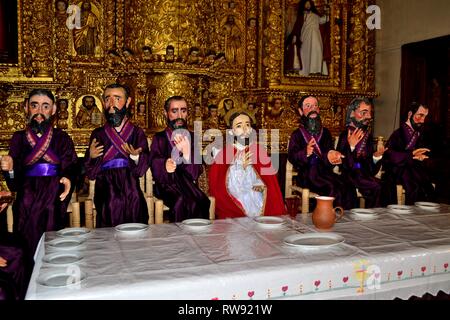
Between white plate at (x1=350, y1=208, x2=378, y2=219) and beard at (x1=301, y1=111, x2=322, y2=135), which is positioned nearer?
white plate at (x1=350, y1=208, x2=378, y2=219)

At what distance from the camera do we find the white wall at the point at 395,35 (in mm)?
6262

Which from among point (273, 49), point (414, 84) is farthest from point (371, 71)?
point (273, 49)

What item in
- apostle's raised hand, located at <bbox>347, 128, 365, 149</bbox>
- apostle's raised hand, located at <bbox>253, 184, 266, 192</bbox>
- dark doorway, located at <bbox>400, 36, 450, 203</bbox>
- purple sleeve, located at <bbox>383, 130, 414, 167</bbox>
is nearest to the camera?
apostle's raised hand, located at <bbox>253, 184, 266, 192</bbox>

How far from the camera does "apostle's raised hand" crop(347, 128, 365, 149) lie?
4.30 meters

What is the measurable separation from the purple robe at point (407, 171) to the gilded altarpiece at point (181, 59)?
219 cm

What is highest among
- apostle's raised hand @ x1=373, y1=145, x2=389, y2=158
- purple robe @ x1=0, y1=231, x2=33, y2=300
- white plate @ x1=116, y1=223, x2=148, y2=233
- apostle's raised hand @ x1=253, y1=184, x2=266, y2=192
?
apostle's raised hand @ x1=373, y1=145, x2=389, y2=158

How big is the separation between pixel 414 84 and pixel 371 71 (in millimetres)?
876

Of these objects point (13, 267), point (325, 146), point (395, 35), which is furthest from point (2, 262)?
point (395, 35)

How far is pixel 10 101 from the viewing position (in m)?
5.82

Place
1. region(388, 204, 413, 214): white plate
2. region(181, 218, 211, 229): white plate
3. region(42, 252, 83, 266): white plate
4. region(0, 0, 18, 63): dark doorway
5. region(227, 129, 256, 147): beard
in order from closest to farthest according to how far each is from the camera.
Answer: region(42, 252, 83, 266): white plate → region(181, 218, 211, 229): white plate → region(388, 204, 413, 214): white plate → region(227, 129, 256, 147): beard → region(0, 0, 18, 63): dark doorway

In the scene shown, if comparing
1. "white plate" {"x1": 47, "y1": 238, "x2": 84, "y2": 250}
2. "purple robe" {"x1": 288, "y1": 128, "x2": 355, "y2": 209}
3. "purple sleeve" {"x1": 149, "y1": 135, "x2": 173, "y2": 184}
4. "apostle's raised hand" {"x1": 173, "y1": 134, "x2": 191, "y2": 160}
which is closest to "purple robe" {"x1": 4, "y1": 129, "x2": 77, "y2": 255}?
"purple sleeve" {"x1": 149, "y1": 135, "x2": 173, "y2": 184}

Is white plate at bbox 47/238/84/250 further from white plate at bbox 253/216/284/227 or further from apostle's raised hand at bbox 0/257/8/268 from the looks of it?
white plate at bbox 253/216/284/227

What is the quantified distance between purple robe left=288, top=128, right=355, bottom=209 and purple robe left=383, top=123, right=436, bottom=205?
519 millimetres

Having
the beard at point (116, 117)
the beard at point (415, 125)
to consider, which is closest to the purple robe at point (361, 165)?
the beard at point (415, 125)
